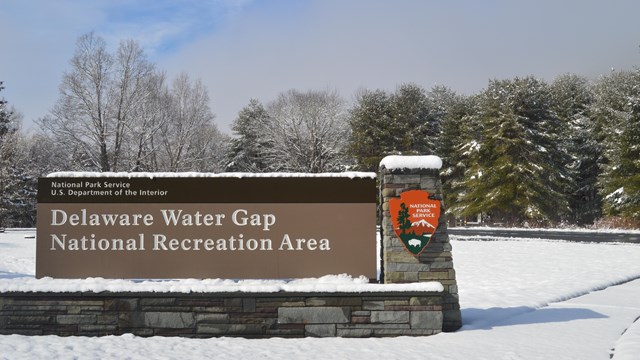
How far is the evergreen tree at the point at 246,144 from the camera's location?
5275 cm

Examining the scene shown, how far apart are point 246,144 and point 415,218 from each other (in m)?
47.5

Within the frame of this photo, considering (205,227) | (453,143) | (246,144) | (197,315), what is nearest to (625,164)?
(453,143)

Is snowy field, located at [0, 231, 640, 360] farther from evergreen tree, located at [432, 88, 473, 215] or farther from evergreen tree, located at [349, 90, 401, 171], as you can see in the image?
evergreen tree, located at [432, 88, 473, 215]

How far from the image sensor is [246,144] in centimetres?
5428

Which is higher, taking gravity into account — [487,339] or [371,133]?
[371,133]

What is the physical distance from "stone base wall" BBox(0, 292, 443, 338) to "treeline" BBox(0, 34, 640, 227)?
23.8 metres

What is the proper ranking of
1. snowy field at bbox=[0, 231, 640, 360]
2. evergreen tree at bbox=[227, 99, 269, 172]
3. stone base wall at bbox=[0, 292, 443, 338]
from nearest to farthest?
snowy field at bbox=[0, 231, 640, 360] → stone base wall at bbox=[0, 292, 443, 338] → evergreen tree at bbox=[227, 99, 269, 172]

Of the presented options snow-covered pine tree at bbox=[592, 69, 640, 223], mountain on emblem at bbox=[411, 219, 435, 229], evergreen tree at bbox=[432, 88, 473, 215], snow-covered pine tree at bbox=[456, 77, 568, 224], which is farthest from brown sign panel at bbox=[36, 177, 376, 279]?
evergreen tree at bbox=[432, 88, 473, 215]

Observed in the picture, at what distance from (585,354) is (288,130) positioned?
3941 cm

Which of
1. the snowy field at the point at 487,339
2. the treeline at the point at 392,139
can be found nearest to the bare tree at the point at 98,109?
the treeline at the point at 392,139

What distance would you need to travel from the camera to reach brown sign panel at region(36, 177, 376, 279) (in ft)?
25.8

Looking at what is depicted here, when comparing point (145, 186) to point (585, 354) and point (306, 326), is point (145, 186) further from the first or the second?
point (585, 354)

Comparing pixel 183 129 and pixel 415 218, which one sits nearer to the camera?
pixel 415 218

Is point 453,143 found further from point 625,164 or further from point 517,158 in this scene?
point 625,164
